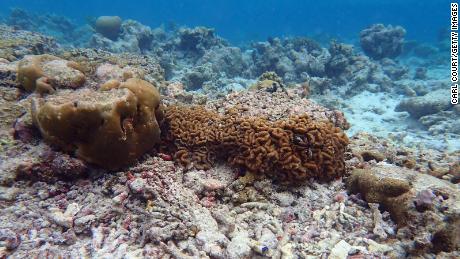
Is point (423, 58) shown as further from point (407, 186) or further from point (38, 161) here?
point (38, 161)

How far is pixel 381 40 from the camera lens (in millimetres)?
22328

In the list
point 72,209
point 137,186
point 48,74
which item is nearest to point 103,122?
point 137,186

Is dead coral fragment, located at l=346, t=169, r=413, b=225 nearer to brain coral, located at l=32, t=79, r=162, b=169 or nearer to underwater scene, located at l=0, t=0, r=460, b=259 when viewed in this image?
underwater scene, located at l=0, t=0, r=460, b=259

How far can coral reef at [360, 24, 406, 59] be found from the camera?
72.8 feet

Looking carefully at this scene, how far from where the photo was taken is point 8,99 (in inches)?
223

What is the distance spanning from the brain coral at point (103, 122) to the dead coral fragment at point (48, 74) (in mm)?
396

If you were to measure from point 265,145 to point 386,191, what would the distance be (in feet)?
6.68

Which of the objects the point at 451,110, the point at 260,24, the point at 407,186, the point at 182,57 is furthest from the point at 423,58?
the point at 260,24

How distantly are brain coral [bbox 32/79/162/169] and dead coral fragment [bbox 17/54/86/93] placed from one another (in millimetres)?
396

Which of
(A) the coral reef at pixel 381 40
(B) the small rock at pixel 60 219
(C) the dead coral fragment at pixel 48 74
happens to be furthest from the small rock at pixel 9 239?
(A) the coral reef at pixel 381 40

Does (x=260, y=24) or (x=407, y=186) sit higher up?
(x=260, y=24)

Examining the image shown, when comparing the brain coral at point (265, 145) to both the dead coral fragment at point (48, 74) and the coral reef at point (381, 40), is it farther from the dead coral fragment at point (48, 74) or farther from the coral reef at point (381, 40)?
the coral reef at point (381, 40)

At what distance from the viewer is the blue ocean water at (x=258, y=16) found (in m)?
47.9

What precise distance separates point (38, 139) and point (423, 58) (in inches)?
1224
